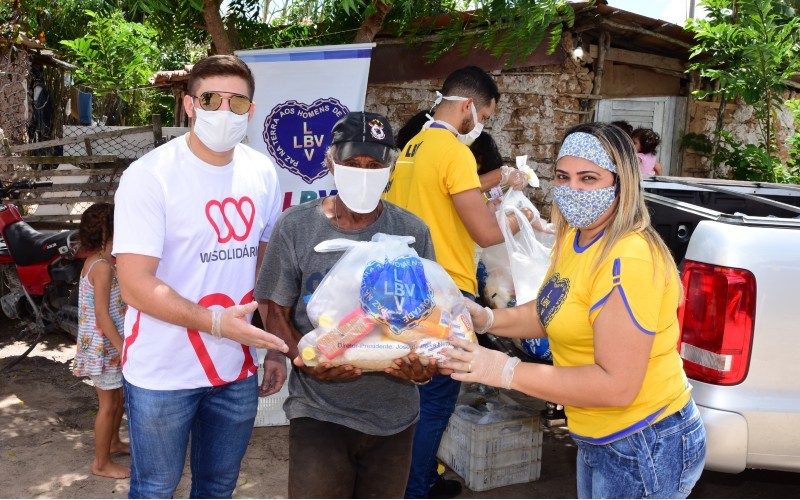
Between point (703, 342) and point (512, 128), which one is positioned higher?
point (512, 128)

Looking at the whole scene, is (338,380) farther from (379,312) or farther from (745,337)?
(745,337)

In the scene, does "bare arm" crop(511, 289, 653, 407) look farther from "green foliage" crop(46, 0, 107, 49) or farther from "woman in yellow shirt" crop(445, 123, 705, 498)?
"green foliage" crop(46, 0, 107, 49)

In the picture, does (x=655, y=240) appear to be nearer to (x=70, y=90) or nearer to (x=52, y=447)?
(x=52, y=447)

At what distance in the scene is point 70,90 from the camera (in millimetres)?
14242

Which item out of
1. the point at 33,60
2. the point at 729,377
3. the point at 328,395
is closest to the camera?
the point at 328,395

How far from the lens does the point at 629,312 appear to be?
1.88 m

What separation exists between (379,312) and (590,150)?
793 millimetres

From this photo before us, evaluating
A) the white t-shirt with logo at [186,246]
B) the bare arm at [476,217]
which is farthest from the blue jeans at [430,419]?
the white t-shirt with logo at [186,246]

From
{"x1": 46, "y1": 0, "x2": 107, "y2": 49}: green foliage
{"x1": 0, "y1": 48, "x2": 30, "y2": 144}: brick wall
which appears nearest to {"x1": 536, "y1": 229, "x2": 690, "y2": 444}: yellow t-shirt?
{"x1": 0, "y1": 48, "x2": 30, "y2": 144}: brick wall

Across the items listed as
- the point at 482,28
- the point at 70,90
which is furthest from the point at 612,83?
the point at 70,90

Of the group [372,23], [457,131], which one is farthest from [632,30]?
[457,131]

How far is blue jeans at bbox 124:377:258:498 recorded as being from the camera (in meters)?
2.37

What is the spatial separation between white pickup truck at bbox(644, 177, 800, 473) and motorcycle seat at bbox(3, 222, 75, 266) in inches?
204

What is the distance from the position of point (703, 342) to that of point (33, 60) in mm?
12752
